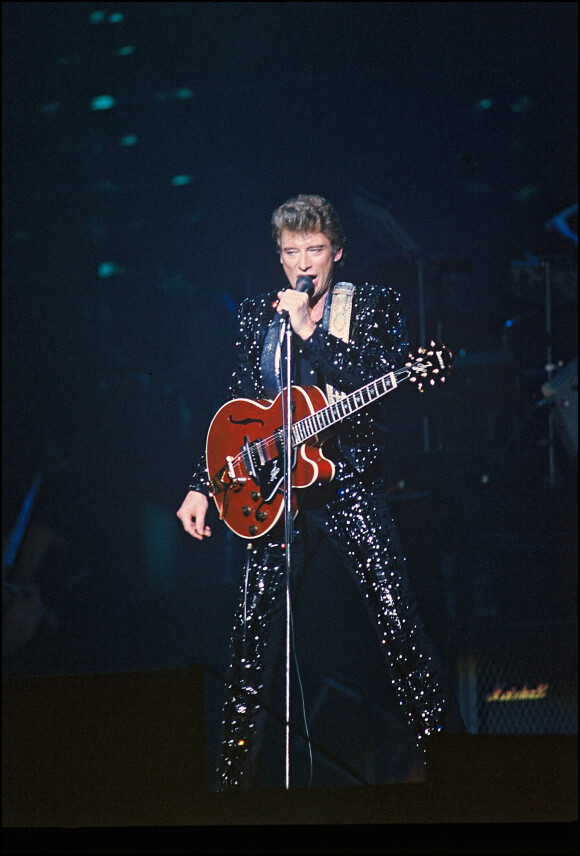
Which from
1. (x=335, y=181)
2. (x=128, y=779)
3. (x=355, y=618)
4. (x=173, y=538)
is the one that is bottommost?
(x=128, y=779)

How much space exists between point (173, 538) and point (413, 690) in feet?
3.35

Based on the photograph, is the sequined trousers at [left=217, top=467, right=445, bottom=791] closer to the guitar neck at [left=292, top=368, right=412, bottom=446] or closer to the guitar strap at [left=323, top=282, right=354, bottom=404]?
the guitar neck at [left=292, top=368, right=412, bottom=446]

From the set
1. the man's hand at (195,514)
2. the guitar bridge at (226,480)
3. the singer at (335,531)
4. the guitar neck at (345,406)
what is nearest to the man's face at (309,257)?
the singer at (335,531)

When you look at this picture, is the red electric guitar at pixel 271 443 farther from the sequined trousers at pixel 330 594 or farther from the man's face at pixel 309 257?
the man's face at pixel 309 257

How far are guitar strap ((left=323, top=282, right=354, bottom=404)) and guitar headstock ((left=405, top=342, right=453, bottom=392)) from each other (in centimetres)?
27

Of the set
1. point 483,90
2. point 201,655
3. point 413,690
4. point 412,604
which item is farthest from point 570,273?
point 201,655

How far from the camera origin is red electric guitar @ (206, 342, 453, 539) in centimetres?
319

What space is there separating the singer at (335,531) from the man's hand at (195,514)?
0.71ft

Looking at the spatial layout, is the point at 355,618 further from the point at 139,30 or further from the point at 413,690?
the point at 139,30

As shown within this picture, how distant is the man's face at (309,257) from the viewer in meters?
3.40

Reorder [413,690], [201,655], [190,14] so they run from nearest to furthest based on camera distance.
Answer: [413,690]
[201,655]
[190,14]

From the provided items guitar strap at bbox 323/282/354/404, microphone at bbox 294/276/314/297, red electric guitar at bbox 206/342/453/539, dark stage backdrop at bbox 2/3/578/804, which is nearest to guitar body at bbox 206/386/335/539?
red electric guitar at bbox 206/342/453/539

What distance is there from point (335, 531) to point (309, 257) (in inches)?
38.7

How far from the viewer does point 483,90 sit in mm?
3607
